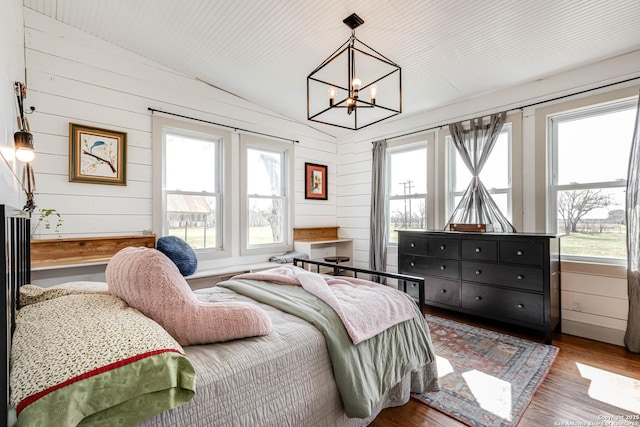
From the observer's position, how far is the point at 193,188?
3617 mm

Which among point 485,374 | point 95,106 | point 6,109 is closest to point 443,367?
point 485,374

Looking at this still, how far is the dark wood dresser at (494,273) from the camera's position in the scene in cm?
267

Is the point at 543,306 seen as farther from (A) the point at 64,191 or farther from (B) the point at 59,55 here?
(B) the point at 59,55

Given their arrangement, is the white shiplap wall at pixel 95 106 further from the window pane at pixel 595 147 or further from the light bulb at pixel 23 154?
the window pane at pixel 595 147

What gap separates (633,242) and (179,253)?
4.19 metres

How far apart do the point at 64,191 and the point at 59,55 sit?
1244mm

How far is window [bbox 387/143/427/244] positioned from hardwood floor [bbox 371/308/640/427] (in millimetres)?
2097

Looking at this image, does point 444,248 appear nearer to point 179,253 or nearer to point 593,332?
point 593,332

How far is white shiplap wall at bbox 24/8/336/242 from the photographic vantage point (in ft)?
8.74

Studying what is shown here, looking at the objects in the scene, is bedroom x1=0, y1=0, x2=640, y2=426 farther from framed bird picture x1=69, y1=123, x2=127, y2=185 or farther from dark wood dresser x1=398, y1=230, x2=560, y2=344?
dark wood dresser x1=398, y1=230, x2=560, y2=344

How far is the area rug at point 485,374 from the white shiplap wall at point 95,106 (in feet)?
10.3

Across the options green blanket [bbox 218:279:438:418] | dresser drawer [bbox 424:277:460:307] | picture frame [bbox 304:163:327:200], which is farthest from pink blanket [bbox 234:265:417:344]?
picture frame [bbox 304:163:327:200]

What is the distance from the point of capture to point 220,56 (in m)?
3.12

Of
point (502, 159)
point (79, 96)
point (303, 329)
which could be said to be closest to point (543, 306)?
point (502, 159)
